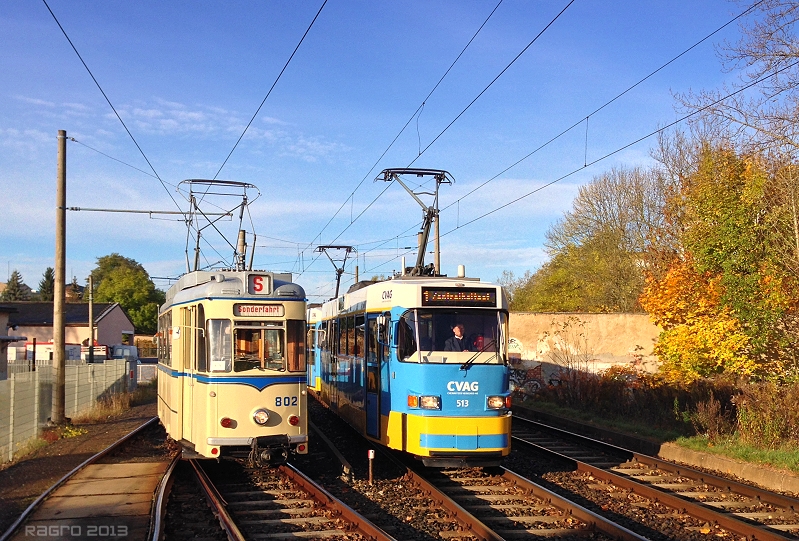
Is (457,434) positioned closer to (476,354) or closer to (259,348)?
(476,354)

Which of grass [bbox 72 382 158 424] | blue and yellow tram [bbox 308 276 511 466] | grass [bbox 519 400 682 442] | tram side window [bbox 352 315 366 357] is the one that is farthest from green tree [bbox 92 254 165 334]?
blue and yellow tram [bbox 308 276 511 466]

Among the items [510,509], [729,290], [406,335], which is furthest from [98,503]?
[729,290]

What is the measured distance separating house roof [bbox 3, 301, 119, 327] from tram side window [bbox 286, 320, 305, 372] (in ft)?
175

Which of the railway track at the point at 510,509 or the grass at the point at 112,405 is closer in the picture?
the railway track at the point at 510,509

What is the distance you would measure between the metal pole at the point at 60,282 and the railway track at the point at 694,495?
39.2 feet

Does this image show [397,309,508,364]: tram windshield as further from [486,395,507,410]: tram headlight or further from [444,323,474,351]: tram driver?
[486,395,507,410]: tram headlight

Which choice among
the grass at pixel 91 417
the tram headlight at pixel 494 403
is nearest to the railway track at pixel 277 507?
the tram headlight at pixel 494 403

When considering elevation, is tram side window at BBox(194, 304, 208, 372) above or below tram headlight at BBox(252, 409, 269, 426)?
above

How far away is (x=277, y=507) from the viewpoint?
34.9 ft

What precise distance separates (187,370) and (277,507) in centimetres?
335

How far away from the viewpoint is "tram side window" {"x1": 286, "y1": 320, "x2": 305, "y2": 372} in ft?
40.7

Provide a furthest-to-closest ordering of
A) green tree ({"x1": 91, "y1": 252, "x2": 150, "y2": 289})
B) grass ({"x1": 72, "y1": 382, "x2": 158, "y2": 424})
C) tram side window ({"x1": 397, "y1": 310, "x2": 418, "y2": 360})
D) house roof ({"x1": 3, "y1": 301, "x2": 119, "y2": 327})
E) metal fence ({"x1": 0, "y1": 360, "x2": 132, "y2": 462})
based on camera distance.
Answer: green tree ({"x1": 91, "y1": 252, "x2": 150, "y2": 289}) < house roof ({"x1": 3, "y1": 301, "x2": 119, "y2": 327}) < grass ({"x1": 72, "y1": 382, "x2": 158, "y2": 424}) < metal fence ({"x1": 0, "y1": 360, "x2": 132, "y2": 462}) < tram side window ({"x1": 397, "y1": 310, "x2": 418, "y2": 360})

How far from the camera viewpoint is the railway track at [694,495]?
30.8ft

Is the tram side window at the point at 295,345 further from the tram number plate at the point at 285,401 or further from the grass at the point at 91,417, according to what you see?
the grass at the point at 91,417
